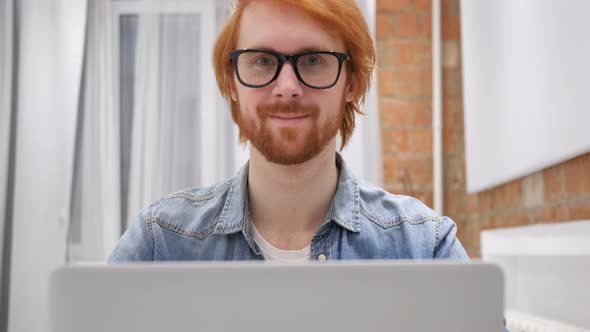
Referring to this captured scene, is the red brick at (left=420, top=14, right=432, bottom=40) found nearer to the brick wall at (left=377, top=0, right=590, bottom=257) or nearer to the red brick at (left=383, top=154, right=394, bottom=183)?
the brick wall at (left=377, top=0, right=590, bottom=257)

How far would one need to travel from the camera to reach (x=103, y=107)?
2789mm

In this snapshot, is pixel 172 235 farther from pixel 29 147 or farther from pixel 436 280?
pixel 29 147

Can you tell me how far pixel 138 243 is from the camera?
130 cm

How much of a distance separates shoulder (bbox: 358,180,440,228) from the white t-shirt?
162 mm

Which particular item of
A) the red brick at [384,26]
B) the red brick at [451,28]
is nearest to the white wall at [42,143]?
the red brick at [384,26]

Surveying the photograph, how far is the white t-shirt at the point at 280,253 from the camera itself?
124cm

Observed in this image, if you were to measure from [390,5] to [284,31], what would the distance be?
1903 millimetres

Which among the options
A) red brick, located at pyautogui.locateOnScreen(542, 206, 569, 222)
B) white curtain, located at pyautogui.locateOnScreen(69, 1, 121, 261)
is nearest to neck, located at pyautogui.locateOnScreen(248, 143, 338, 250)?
red brick, located at pyautogui.locateOnScreen(542, 206, 569, 222)

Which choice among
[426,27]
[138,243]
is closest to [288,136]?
[138,243]

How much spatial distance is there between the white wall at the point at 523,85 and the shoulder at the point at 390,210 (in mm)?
472

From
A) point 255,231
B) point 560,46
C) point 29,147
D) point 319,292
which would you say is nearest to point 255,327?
point 319,292

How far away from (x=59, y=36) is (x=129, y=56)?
0.29 meters

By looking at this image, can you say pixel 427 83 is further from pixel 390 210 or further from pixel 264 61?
pixel 264 61

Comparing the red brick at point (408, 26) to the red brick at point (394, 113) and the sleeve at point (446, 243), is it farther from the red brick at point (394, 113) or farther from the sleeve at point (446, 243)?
the sleeve at point (446, 243)
